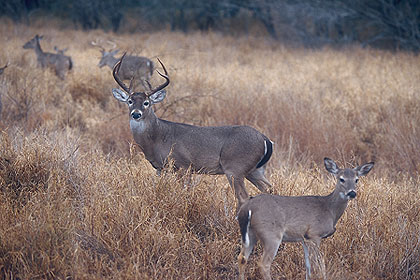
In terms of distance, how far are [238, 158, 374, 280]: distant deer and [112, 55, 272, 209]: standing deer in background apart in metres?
1.09

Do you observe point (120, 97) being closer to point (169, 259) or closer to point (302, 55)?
point (169, 259)

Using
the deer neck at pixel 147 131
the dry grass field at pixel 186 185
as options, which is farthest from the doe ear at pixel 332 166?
the deer neck at pixel 147 131

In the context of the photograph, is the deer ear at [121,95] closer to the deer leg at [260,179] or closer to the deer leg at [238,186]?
the deer leg at [238,186]

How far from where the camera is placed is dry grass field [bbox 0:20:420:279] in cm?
380

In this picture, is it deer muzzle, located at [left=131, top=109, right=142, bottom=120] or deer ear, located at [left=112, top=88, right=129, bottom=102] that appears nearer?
deer muzzle, located at [left=131, top=109, right=142, bottom=120]

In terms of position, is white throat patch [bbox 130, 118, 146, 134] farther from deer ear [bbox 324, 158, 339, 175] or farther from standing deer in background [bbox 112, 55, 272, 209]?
deer ear [bbox 324, 158, 339, 175]

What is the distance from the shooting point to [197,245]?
4.13 meters

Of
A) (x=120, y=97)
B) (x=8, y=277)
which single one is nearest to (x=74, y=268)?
(x=8, y=277)

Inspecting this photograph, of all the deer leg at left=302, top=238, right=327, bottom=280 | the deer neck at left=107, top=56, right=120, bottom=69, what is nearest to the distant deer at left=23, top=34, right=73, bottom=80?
the deer neck at left=107, top=56, right=120, bottom=69

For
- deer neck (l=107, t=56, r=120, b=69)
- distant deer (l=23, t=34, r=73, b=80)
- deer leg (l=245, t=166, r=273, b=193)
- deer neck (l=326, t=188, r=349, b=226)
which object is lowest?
distant deer (l=23, t=34, r=73, b=80)

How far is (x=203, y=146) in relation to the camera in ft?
17.0

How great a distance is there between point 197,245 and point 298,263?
33.4 inches

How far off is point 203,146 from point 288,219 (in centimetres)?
169

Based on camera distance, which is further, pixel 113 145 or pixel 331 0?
pixel 331 0
